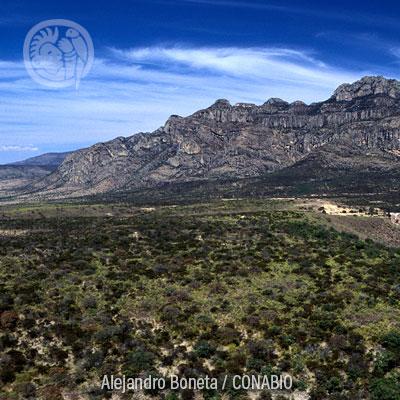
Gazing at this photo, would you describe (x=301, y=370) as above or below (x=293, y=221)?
below

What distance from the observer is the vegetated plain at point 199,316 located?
33.4m

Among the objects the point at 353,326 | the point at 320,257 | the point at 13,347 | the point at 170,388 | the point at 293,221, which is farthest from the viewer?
the point at 293,221

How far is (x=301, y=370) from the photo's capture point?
33.8 m

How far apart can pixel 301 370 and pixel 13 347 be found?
67.1 feet

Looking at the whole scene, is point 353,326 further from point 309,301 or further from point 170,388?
point 170,388

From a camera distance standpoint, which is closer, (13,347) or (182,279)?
(13,347)

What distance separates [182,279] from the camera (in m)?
48.1

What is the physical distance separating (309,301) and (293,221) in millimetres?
46059

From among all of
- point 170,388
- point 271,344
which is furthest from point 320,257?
point 170,388

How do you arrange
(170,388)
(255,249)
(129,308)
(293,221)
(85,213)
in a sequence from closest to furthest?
1. (170,388)
2. (129,308)
3. (255,249)
4. (293,221)
5. (85,213)

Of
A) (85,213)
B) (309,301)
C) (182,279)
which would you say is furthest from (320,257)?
(85,213)

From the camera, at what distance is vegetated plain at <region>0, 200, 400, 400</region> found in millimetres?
33406

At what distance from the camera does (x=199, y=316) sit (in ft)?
133

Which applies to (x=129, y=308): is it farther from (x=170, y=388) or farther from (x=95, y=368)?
(x=170, y=388)
